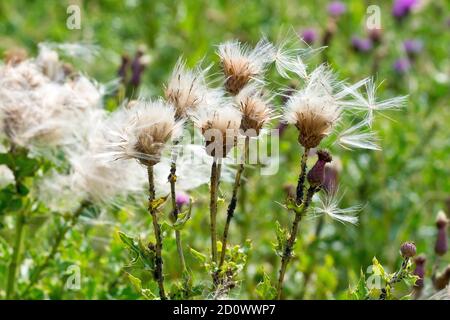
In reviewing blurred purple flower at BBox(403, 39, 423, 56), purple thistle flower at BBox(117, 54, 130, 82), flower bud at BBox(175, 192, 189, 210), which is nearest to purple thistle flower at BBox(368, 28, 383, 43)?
blurred purple flower at BBox(403, 39, 423, 56)

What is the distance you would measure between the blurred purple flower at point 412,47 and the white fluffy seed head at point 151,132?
7.70 feet

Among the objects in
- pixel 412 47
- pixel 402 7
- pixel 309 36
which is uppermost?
pixel 402 7

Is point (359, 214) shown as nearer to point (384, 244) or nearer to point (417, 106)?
point (384, 244)

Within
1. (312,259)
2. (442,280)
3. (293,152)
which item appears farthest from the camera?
(293,152)

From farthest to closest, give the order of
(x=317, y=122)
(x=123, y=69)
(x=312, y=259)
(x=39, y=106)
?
(x=312, y=259) < (x=123, y=69) < (x=39, y=106) < (x=317, y=122)

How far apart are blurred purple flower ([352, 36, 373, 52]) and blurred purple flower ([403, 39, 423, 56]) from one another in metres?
0.33

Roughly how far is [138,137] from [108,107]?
81 cm

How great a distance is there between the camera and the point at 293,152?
2932mm

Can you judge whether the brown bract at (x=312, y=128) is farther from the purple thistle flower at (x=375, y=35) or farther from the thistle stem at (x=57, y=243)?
the purple thistle flower at (x=375, y=35)

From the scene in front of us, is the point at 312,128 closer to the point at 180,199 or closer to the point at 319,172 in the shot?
the point at 319,172

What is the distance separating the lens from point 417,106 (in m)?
2.92

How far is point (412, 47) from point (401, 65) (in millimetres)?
150

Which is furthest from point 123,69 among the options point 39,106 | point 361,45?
point 361,45
